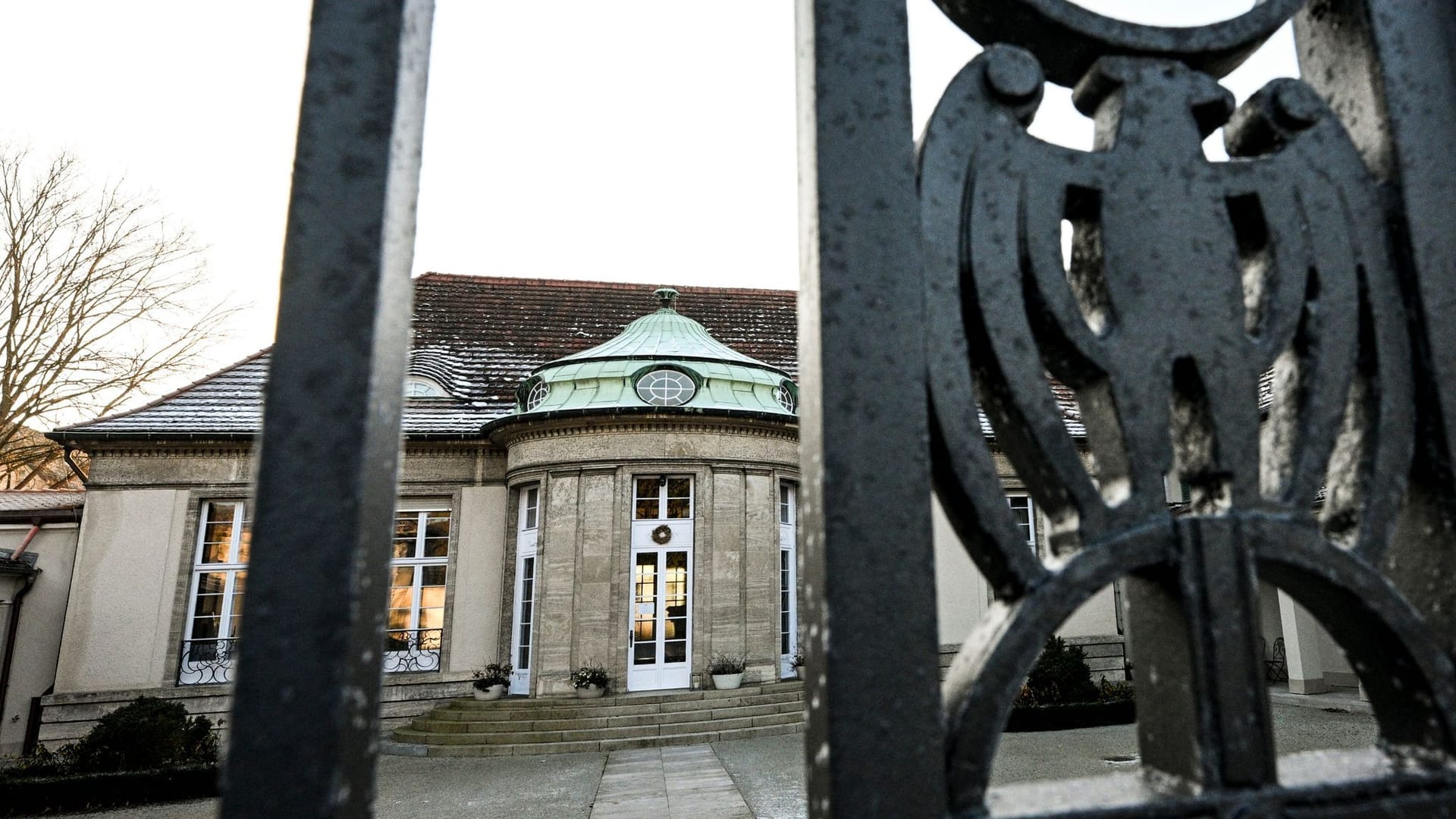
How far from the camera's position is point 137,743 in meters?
8.97

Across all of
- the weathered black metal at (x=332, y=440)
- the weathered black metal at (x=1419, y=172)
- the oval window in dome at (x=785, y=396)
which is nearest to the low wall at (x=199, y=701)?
the oval window in dome at (x=785, y=396)

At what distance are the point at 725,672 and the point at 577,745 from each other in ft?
8.68

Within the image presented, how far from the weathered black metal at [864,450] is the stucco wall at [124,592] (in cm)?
1543

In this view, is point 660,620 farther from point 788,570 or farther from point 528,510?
point 528,510

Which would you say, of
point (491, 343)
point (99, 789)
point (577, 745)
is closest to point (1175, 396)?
point (99, 789)

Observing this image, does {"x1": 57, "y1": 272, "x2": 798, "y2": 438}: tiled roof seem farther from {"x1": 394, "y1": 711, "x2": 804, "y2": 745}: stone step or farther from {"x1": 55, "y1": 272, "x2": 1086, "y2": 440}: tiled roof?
{"x1": 394, "y1": 711, "x2": 804, "y2": 745}: stone step

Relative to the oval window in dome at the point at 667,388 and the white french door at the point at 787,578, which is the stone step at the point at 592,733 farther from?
the oval window in dome at the point at 667,388

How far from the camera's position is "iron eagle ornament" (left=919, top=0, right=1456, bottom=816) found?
83 centimetres

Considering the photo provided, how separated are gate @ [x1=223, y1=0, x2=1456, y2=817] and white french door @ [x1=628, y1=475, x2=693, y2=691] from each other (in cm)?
1243

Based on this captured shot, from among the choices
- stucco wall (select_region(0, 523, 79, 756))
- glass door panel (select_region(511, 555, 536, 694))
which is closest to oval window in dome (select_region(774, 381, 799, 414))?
glass door panel (select_region(511, 555, 536, 694))

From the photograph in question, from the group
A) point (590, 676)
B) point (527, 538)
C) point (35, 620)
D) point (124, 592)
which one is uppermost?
point (527, 538)

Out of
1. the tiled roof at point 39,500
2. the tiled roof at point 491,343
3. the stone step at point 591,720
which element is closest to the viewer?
the stone step at point 591,720

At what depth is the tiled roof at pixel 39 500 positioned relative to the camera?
14445mm

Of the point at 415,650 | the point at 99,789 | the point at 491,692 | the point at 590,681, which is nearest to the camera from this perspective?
the point at 99,789
